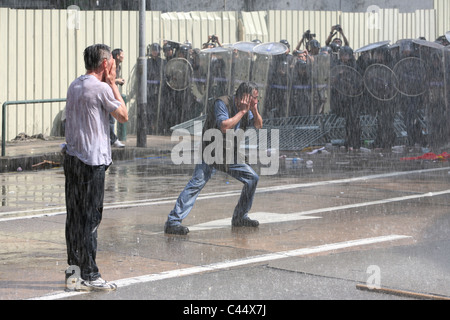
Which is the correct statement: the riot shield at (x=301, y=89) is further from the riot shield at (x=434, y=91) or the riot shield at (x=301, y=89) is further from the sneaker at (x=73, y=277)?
the sneaker at (x=73, y=277)

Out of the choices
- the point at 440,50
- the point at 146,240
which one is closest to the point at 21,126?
the point at 440,50

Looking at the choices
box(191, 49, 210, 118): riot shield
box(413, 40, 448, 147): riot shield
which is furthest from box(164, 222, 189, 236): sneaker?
box(191, 49, 210, 118): riot shield

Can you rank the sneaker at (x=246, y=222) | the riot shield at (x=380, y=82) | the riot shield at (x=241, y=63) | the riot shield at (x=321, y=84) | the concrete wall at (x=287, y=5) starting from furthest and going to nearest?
the concrete wall at (x=287, y=5)
the riot shield at (x=241, y=63)
the riot shield at (x=321, y=84)
the riot shield at (x=380, y=82)
the sneaker at (x=246, y=222)

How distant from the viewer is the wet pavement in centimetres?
679

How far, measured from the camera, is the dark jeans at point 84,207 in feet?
22.2

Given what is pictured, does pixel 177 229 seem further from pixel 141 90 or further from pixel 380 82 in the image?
pixel 380 82

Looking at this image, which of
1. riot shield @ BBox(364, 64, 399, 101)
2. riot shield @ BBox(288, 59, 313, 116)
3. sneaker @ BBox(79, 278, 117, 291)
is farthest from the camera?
riot shield @ BBox(288, 59, 313, 116)

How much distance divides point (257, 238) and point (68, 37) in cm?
1226

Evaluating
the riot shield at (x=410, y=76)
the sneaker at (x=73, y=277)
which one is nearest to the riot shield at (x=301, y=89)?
the riot shield at (x=410, y=76)

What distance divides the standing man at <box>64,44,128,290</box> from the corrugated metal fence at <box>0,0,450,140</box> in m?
12.4

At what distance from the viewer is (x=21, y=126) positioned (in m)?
19.1

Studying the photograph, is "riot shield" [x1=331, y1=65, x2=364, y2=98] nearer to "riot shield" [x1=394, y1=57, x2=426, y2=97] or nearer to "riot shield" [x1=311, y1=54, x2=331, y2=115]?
"riot shield" [x1=311, y1=54, x2=331, y2=115]
